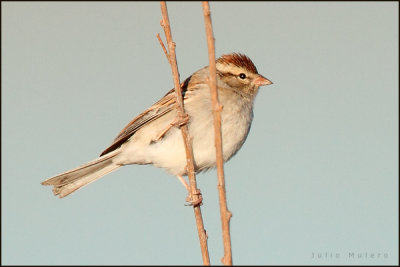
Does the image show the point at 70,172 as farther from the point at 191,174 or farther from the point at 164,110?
the point at 191,174

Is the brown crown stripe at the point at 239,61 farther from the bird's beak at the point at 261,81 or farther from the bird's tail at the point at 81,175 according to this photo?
the bird's tail at the point at 81,175

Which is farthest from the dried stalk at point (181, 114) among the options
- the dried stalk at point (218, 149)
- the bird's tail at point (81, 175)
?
the bird's tail at point (81, 175)

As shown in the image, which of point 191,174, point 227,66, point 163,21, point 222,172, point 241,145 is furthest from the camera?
point 227,66

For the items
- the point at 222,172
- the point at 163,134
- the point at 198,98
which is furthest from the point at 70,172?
the point at 222,172

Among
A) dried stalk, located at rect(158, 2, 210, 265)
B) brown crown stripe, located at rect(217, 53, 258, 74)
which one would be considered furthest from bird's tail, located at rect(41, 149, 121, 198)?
dried stalk, located at rect(158, 2, 210, 265)

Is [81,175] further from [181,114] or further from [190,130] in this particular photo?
[181,114]

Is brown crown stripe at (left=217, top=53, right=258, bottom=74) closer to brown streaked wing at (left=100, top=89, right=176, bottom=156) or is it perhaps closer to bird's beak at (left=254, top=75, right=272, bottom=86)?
bird's beak at (left=254, top=75, right=272, bottom=86)

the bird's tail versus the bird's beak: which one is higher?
the bird's beak
